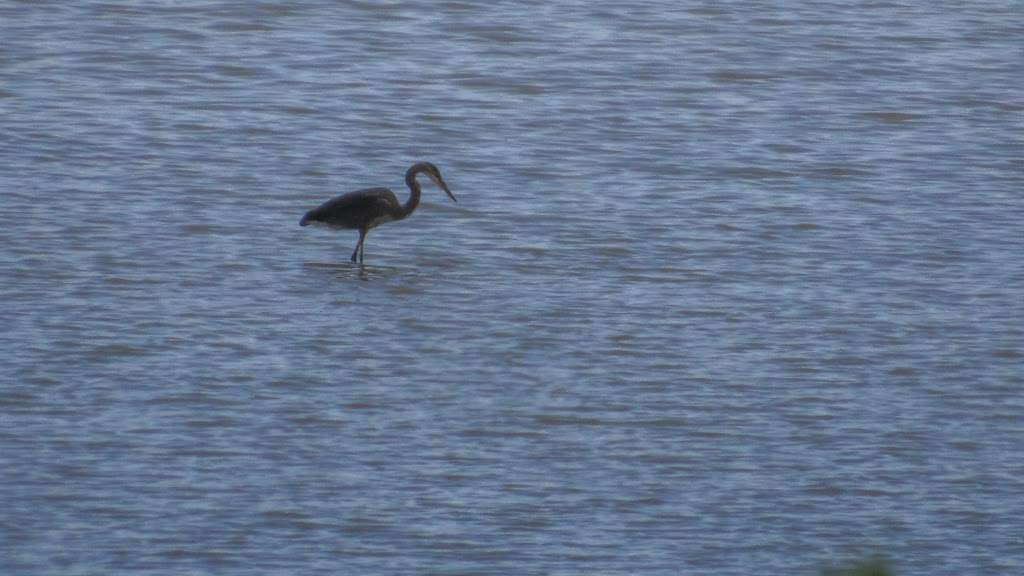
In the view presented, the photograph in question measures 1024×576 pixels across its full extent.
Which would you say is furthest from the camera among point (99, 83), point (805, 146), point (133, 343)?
point (99, 83)

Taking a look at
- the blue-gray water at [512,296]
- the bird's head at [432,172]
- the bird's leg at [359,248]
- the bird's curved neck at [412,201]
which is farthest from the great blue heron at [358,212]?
the bird's head at [432,172]

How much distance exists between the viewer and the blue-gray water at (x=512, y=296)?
9141mm

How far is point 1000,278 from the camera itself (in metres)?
13.7

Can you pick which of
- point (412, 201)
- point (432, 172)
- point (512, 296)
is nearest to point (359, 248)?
point (412, 201)

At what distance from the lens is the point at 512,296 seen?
13.2 m

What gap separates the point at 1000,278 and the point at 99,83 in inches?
352

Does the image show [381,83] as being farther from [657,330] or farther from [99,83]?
[657,330]

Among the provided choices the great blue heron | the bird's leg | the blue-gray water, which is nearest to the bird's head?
the blue-gray water

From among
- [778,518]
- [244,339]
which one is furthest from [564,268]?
[778,518]

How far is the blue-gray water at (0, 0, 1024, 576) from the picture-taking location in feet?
30.0

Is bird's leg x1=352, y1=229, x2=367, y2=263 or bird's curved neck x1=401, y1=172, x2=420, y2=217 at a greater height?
bird's curved neck x1=401, y1=172, x2=420, y2=217

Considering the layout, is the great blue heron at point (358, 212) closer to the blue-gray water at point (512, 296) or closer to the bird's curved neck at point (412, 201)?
the bird's curved neck at point (412, 201)

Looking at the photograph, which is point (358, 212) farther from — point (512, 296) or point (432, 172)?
point (512, 296)

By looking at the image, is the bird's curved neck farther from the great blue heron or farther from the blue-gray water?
the blue-gray water
